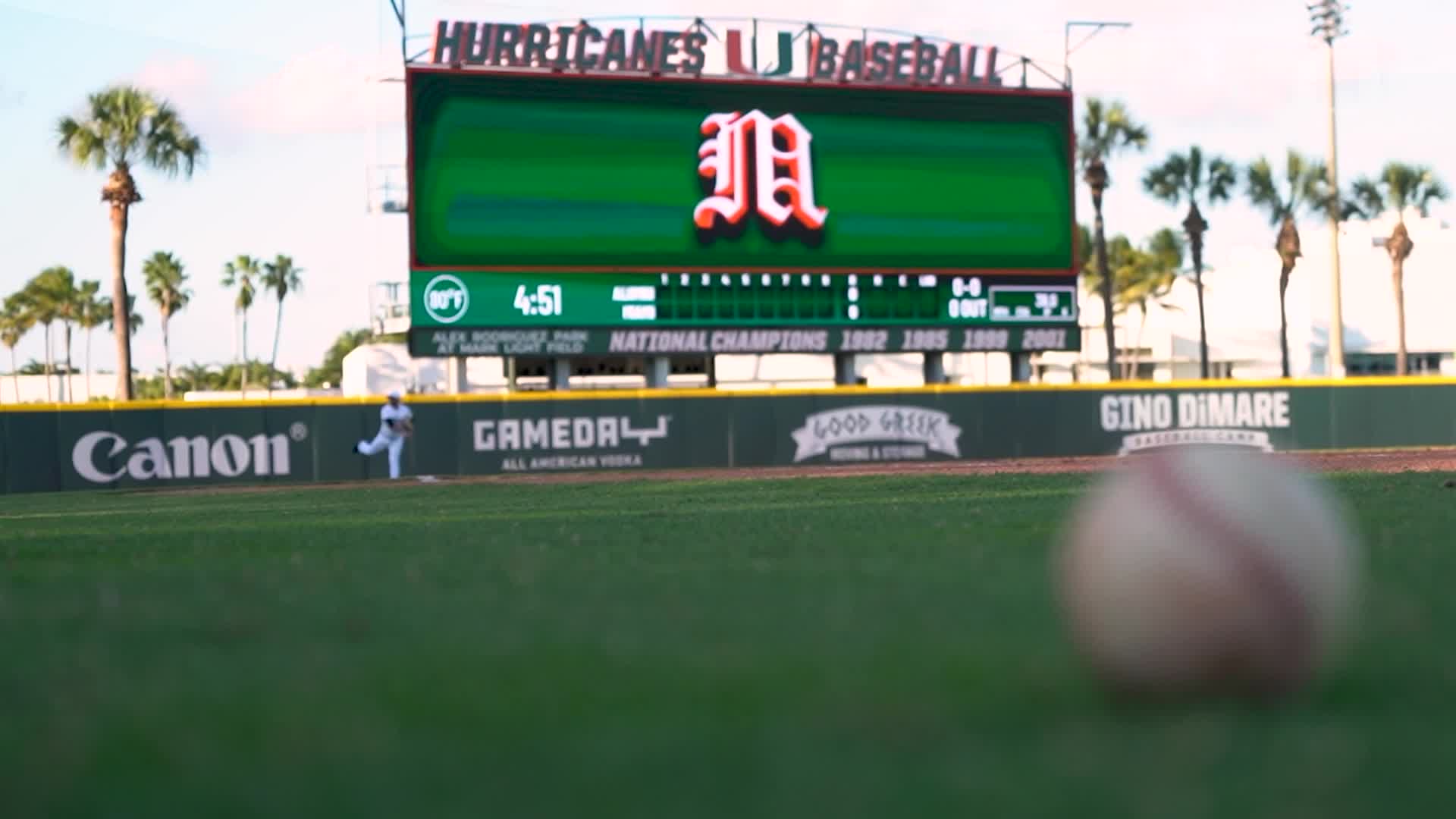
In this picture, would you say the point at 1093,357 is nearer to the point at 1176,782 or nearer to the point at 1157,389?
the point at 1157,389

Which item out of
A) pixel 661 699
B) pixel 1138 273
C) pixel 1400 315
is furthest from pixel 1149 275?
pixel 661 699

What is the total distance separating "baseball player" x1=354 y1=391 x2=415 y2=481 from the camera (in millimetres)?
26016

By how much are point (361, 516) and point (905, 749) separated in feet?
42.1

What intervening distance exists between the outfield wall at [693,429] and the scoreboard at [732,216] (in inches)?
40.6

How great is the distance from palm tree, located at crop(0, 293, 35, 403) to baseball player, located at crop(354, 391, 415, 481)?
71986mm

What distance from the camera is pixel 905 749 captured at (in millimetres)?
4055

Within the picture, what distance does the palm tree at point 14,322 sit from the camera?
3772 inches

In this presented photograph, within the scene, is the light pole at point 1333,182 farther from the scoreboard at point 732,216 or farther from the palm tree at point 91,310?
the palm tree at point 91,310

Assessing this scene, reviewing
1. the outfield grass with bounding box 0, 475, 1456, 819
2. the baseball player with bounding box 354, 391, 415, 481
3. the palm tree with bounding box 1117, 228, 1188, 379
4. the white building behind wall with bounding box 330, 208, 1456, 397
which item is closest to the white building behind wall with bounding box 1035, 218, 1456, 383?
the white building behind wall with bounding box 330, 208, 1456, 397

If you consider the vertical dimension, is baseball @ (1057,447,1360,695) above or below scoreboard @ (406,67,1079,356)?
below

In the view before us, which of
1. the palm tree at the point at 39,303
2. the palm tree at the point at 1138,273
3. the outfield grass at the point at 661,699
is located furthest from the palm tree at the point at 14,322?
the outfield grass at the point at 661,699

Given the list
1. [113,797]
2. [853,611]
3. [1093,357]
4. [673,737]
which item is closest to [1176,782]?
[673,737]

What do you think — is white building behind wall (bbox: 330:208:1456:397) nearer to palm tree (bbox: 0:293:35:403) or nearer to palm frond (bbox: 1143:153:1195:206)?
palm frond (bbox: 1143:153:1195:206)

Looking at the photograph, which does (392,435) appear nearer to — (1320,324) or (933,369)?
(933,369)
